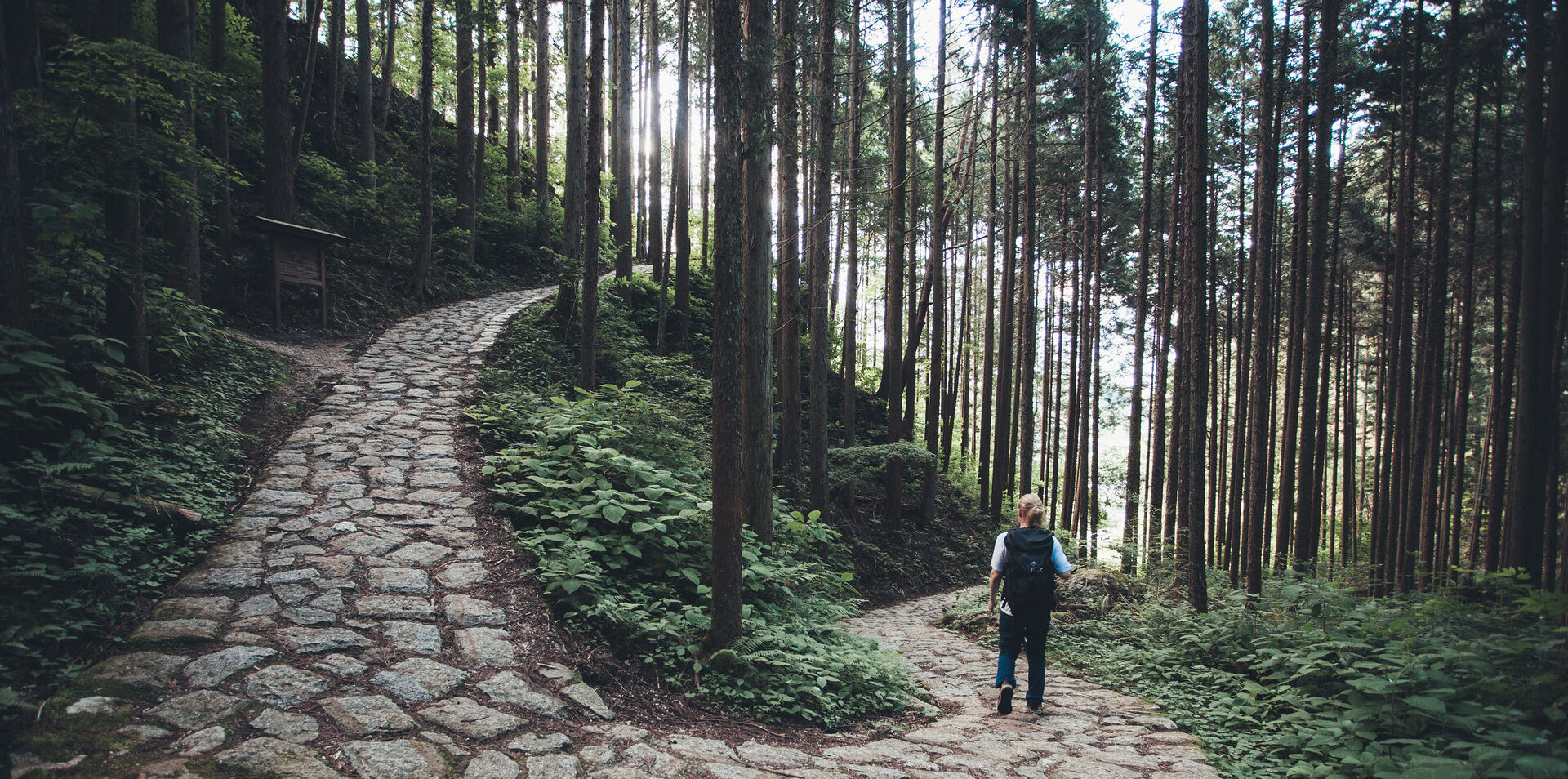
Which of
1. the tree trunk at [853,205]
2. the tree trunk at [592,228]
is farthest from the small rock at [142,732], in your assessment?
the tree trunk at [853,205]

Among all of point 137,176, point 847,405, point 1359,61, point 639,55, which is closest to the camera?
point 137,176

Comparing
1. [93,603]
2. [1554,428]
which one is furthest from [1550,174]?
[93,603]

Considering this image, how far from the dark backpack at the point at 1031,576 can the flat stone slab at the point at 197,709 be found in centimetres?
494

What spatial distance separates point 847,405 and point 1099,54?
31.6ft

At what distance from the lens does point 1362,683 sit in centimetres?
388

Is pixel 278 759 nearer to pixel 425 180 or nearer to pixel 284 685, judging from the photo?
pixel 284 685

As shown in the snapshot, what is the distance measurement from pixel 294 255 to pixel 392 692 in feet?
31.8

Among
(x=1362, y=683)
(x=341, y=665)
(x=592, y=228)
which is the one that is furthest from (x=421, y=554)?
(x=1362, y=683)

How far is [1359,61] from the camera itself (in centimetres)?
1232

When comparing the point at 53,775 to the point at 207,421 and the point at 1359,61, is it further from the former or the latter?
the point at 1359,61

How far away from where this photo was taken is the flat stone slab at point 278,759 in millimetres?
2596

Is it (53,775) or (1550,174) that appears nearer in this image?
(53,775)

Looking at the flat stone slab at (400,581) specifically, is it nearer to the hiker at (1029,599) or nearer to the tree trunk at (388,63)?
the hiker at (1029,599)

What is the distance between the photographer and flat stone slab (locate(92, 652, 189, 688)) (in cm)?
304
